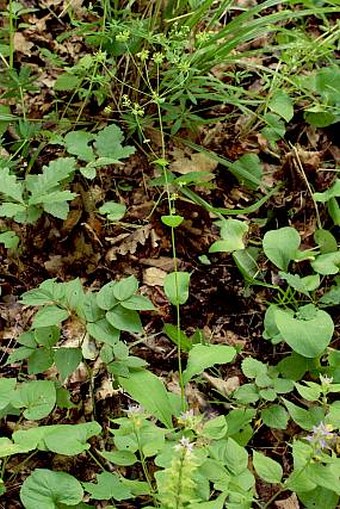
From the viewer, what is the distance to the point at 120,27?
214cm

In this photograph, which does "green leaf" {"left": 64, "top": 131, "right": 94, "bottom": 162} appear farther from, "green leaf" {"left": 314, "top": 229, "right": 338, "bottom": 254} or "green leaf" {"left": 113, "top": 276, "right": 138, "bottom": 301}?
"green leaf" {"left": 314, "top": 229, "right": 338, "bottom": 254}

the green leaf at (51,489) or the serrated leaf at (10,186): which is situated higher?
the serrated leaf at (10,186)

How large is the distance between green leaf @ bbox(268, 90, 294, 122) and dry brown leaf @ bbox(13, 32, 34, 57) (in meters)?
0.89

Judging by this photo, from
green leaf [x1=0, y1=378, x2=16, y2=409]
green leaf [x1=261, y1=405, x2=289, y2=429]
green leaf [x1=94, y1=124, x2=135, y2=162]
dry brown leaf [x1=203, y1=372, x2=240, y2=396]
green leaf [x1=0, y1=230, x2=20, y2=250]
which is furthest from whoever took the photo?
green leaf [x1=94, y1=124, x2=135, y2=162]

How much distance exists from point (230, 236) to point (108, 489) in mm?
909

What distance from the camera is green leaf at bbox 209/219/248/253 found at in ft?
Answer: 6.73

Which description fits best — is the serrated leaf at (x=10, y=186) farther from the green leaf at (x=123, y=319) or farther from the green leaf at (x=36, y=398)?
the green leaf at (x=36, y=398)

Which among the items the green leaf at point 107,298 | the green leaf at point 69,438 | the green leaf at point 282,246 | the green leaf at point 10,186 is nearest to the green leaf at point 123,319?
the green leaf at point 107,298

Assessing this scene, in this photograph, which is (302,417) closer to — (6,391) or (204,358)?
(204,358)

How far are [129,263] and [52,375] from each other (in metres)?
0.43

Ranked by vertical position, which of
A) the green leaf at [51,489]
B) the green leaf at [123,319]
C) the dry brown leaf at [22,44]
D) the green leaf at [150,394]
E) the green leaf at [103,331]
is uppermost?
the dry brown leaf at [22,44]

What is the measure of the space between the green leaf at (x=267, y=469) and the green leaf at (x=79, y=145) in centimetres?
104

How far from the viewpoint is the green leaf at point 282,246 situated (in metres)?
2.03

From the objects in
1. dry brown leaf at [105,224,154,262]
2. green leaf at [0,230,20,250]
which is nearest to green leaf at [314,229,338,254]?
dry brown leaf at [105,224,154,262]
